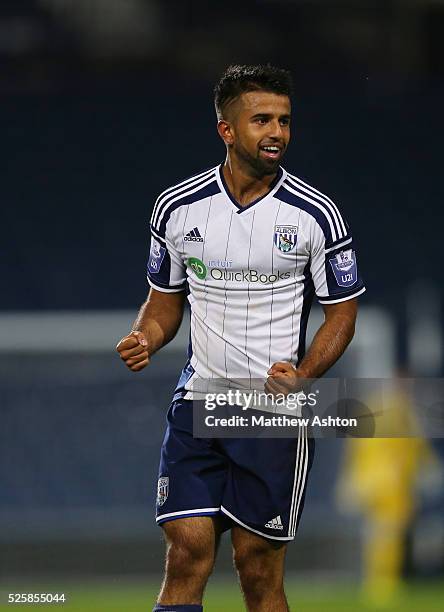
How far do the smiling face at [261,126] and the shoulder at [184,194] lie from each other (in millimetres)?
197

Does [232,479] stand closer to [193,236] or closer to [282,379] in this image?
[282,379]

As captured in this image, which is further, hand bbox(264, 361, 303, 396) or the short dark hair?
the short dark hair

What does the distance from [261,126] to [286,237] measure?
35 centimetres

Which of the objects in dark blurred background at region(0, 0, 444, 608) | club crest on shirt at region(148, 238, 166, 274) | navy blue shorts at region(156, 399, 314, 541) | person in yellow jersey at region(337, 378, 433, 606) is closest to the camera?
navy blue shorts at region(156, 399, 314, 541)

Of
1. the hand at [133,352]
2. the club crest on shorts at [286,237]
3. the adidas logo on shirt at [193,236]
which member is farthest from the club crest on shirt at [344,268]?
the hand at [133,352]

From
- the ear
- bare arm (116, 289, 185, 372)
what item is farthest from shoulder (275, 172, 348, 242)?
bare arm (116, 289, 185, 372)

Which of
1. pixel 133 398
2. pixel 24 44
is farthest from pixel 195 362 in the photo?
pixel 24 44

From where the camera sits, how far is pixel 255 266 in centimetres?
402

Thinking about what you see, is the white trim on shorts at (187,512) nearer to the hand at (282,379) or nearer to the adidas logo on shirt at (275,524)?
the adidas logo on shirt at (275,524)

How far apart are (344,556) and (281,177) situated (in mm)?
6500

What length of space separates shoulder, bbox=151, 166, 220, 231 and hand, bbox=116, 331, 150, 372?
438 millimetres

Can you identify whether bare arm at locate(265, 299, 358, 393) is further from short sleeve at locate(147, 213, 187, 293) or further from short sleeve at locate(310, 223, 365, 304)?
short sleeve at locate(147, 213, 187, 293)

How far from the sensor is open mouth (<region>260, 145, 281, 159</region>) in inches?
156

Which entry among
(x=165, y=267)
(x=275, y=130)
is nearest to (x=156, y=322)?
(x=165, y=267)
